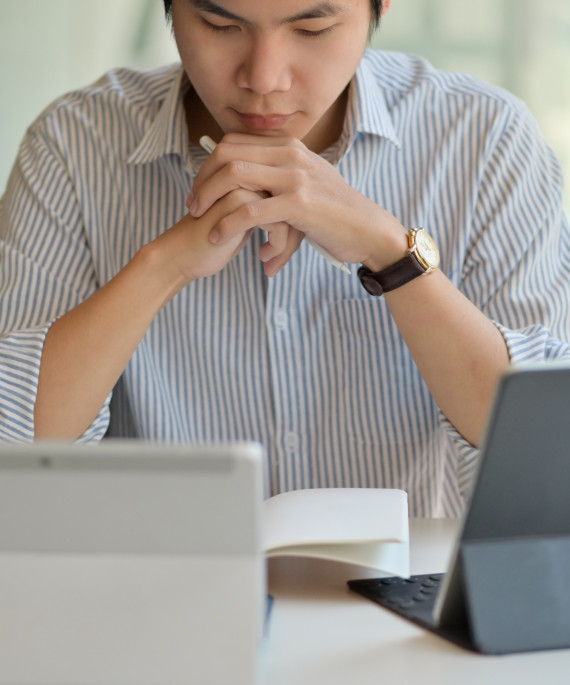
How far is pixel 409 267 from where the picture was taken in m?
1.29

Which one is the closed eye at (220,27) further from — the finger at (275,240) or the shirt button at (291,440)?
the shirt button at (291,440)

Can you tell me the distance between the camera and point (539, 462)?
2.38ft

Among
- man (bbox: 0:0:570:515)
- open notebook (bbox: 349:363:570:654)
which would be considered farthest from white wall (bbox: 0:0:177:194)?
Answer: open notebook (bbox: 349:363:570:654)

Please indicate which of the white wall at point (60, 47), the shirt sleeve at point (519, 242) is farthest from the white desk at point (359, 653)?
the white wall at point (60, 47)

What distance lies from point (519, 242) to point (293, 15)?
0.52 m

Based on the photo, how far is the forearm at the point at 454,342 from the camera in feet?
4.24

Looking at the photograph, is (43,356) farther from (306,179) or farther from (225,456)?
(225,456)

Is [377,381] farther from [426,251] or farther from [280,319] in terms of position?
[426,251]

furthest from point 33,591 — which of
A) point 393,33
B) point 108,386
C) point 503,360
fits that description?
point 393,33

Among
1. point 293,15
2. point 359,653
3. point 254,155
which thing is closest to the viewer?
point 359,653

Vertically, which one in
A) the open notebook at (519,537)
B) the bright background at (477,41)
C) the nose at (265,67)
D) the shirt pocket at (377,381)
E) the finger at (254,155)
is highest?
the bright background at (477,41)

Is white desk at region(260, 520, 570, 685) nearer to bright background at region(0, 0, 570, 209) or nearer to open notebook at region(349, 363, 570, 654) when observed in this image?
open notebook at region(349, 363, 570, 654)

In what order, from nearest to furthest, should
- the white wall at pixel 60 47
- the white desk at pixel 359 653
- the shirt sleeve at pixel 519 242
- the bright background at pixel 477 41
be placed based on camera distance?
the white desk at pixel 359 653 → the shirt sleeve at pixel 519 242 → the white wall at pixel 60 47 → the bright background at pixel 477 41

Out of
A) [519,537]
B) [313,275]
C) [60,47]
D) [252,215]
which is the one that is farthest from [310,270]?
[60,47]
